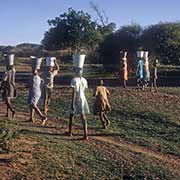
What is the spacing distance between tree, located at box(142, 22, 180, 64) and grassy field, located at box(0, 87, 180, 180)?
61.4ft

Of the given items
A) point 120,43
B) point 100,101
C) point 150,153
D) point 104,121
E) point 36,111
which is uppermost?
point 120,43

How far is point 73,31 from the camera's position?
47594mm

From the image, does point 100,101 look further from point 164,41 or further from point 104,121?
point 164,41

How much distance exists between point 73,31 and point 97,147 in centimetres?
3500

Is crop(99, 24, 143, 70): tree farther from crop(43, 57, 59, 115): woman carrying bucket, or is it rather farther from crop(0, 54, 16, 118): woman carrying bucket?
crop(0, 54, 16, 118): woman carrying bucket

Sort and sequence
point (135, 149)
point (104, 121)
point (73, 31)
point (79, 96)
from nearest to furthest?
point (79, 96) < point (135, 149) < point (104, 121) < point (73, 31)

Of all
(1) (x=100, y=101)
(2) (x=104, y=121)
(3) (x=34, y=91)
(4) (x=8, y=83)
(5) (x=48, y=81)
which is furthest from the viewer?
(5) (x=48, y=81)

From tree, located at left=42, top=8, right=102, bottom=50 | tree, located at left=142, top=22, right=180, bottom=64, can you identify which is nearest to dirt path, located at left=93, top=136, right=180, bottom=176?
tree, located at left=142, top=22, right=180, bottom=64

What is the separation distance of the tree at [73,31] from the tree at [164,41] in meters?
8.97

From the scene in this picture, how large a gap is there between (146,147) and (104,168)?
245 centimetres

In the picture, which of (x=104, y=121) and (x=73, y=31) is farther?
(x=73, y=31)

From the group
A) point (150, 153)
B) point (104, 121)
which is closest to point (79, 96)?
point (150, 153)

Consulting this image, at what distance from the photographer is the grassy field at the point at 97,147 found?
1114 centimetres

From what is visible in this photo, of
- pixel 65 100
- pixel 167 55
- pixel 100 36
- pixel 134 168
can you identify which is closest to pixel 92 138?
pixel 134 168
